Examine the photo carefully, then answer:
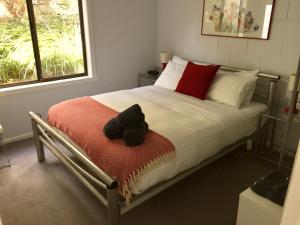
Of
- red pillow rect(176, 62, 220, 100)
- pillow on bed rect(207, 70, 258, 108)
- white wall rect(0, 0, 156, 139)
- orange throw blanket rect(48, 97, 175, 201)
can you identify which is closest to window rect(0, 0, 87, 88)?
white wall rect(0, 0, 156, 139)

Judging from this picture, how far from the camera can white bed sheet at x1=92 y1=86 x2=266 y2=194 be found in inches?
75.8

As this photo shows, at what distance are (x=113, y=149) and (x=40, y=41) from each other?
209cm

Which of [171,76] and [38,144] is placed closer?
[38,144]

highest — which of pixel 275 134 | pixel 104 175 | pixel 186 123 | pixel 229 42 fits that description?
pixel 229 42

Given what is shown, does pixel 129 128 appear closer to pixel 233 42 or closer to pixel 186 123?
pixel 186 123

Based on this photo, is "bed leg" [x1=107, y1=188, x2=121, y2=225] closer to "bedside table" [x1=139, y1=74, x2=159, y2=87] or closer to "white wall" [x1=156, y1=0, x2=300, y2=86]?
"white wall" [x1=156, y1=0, x2=300, y2=86]

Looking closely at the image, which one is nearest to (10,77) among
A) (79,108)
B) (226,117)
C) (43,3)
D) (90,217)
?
(43,3)

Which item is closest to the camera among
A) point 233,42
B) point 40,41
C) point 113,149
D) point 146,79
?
point 113,149

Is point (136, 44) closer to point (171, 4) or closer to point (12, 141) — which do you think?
point (171, 4)

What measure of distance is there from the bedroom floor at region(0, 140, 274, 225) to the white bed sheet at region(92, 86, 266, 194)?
34 centimetres

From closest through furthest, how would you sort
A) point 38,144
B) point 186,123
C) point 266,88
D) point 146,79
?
point 186,123 → point 38,144 → point 266,88 → point 146,79

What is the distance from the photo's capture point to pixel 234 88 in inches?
106

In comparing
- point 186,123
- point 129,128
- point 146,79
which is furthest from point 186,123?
point 146,79

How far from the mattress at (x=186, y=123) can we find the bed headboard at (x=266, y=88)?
12 cm
